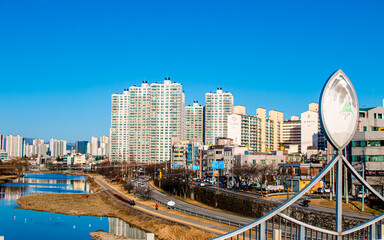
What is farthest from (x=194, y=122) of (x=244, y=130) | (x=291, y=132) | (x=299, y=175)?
(x=299, y=175)

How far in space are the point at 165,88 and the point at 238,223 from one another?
124 meters

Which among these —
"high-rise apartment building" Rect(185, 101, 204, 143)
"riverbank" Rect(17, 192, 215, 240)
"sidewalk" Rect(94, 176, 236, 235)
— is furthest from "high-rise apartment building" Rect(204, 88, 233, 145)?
"sidewalk" Rect(94, 176, 236, 235)

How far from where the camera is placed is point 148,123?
157m

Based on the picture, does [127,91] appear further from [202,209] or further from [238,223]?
[238,223]

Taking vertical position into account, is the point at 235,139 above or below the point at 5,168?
above

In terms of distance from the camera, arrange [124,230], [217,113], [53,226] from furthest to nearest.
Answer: [217,113] → [53,226] → [124,230]

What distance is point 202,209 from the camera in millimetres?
46375

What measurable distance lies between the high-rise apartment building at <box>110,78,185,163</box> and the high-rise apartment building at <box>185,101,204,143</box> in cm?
836

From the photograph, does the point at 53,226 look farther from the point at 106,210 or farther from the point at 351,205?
the point at 351,205

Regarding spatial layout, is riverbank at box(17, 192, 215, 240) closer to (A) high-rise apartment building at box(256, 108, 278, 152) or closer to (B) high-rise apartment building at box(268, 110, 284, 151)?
(A) high-rise apartment building at box(256, 108, 278, 152)

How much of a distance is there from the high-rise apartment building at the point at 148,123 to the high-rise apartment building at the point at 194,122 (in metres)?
8.36

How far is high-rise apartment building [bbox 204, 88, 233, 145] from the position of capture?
161125 millimetres

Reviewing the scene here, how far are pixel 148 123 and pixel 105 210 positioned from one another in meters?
104

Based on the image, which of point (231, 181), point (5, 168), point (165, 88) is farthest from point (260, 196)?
point (5, 168)
